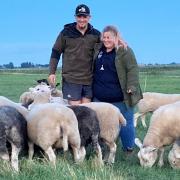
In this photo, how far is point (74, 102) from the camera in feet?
34.8

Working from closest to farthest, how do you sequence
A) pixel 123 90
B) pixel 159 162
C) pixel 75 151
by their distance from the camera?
1. pixel 75 151
2. pixel 159 162
3. pixel 123 90

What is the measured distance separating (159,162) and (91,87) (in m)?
2.14

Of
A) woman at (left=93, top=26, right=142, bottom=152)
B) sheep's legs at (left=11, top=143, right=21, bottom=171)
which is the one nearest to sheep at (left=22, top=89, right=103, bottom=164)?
woman at (left=93, top=26, right=142, bottom=152)

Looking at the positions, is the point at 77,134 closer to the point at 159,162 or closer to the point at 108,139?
the point at 108,139

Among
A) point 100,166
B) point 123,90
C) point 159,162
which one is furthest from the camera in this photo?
point 123,90

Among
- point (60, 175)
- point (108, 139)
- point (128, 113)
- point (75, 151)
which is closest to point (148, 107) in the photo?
point (128, 113)

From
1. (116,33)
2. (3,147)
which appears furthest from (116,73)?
(3,147)

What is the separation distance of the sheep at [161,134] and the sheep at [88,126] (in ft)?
2.85

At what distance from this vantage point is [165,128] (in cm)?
941

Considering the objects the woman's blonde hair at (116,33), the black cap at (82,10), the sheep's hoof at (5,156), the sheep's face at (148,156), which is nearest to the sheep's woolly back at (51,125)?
the sheep's hoof at (5,156)

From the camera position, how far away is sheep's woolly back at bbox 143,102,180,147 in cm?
930

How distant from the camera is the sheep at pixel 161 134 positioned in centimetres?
930

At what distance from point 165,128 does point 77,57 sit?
7.57ft

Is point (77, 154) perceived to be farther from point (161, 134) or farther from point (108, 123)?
point (161, 134)
